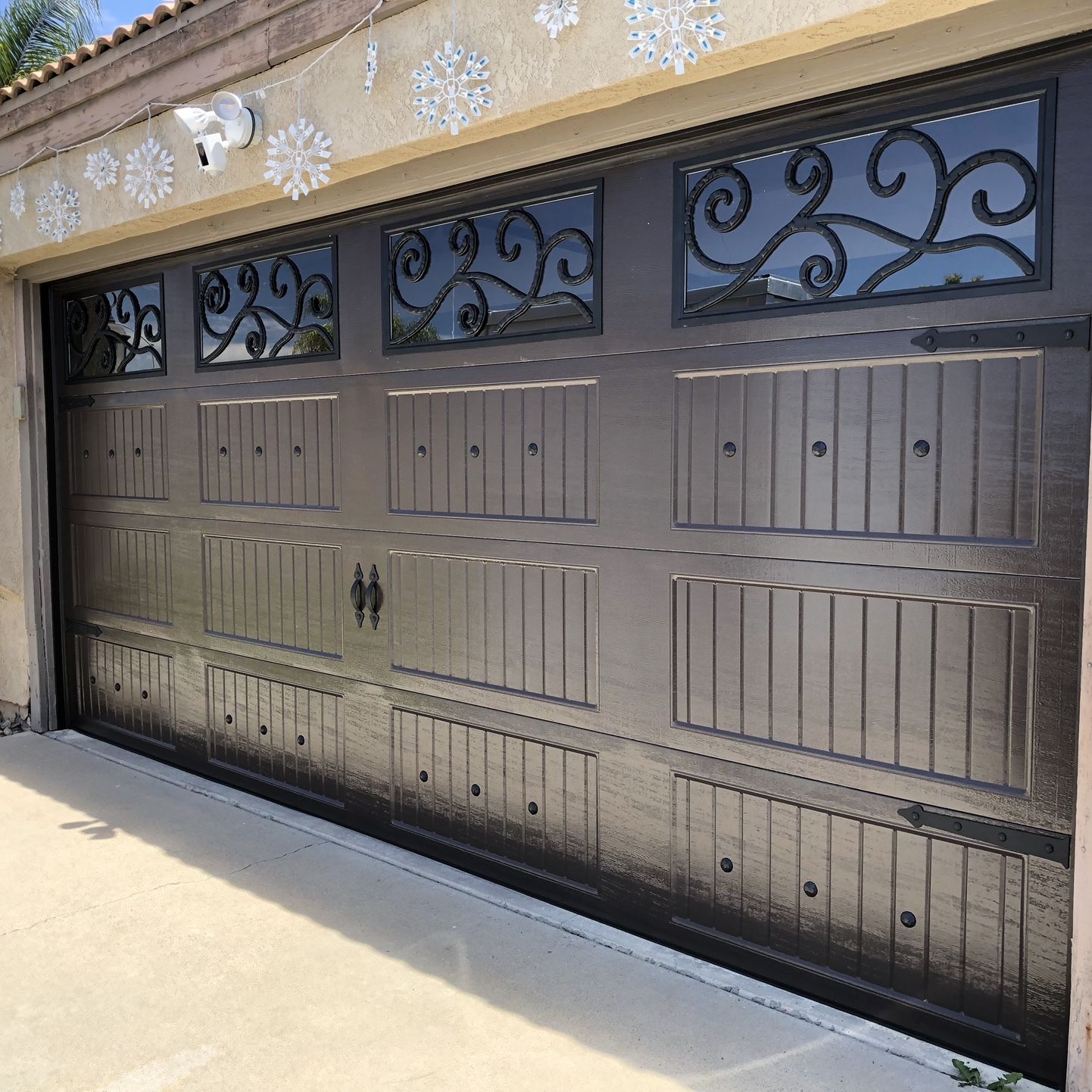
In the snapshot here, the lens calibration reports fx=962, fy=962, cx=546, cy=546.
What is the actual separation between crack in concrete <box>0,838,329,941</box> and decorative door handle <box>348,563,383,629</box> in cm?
88

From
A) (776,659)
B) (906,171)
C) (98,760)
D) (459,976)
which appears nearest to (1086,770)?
(776,659)

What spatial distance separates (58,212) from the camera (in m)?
4.33

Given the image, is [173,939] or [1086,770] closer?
[1086,770]

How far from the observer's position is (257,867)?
3.49 metres

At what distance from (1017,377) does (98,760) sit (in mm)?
4389

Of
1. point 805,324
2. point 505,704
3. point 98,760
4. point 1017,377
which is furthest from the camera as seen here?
point 98,760

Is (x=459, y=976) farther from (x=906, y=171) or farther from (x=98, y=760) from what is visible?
(x=98, y=760)

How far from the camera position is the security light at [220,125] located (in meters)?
3.37

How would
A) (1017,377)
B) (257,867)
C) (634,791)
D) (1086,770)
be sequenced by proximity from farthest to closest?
1. (257,867)
2. (634,791)
3. (1017,377)
4. (1086,770)

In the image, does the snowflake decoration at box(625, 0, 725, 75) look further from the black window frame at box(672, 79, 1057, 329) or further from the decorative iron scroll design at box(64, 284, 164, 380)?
the decorative iron scroll design at box(64, 284, 164, 380)

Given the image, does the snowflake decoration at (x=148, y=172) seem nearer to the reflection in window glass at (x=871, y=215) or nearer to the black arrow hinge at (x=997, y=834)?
the reflection in window glass at (x=871, y=215)

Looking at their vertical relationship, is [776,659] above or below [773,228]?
below

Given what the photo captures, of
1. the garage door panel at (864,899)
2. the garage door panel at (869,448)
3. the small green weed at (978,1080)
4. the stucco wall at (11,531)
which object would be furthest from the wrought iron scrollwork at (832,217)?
the stucco wall at (11,531)

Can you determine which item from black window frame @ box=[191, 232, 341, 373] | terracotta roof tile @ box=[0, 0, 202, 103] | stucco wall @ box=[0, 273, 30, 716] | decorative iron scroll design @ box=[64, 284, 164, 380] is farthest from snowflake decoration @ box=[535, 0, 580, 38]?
stucco wall @ box=[0, 273, 30, 716]
